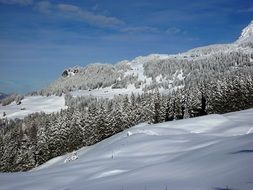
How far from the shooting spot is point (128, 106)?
311 ft

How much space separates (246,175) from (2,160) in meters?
83.0

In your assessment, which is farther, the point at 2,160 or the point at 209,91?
the point at 209,91

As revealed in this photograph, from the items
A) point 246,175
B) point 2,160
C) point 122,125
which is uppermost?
point 246,175

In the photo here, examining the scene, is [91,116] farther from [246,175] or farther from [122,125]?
[246,175]

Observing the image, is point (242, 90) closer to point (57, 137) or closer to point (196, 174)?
point (57, 137)

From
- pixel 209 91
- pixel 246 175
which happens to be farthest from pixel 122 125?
pixel 246 175

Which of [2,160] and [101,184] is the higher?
[101,184]

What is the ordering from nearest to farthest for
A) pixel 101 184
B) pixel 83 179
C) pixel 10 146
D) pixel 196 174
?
pixel 196 174 < pixel 101 184 < pixel 83 179 < pixel 10 146

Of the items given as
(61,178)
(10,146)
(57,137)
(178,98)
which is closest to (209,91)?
(178,98)

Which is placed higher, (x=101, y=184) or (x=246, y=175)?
(x=246, y=175)

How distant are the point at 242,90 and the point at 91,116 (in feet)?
115

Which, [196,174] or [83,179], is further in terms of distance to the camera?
[83,179]

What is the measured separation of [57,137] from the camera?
270ft

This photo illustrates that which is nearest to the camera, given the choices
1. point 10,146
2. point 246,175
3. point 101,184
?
point 246,175
